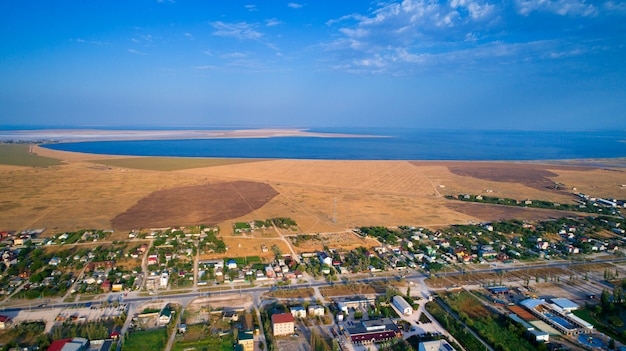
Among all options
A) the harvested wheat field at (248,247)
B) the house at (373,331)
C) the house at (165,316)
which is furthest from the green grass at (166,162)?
the house at (373,331)

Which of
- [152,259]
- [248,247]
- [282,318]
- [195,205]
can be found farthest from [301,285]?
[195,205]

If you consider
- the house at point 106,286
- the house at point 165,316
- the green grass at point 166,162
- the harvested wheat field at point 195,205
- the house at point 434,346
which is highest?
the green grass at point 166,162

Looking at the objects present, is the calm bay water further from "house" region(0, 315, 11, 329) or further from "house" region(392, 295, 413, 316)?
"house" region(0, 315, 11, 329)

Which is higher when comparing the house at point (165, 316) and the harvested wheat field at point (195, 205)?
the harvested wheat field at point (195, 205)

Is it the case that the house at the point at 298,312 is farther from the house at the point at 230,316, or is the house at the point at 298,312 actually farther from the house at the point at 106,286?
the house at the point at 106,286

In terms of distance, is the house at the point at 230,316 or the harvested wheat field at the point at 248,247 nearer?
the house at the point at 230,316

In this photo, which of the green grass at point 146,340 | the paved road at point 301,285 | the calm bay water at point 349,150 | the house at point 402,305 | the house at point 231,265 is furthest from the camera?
the calm bay water at point 349,150

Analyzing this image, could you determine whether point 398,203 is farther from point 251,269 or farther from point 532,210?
point 251,269
